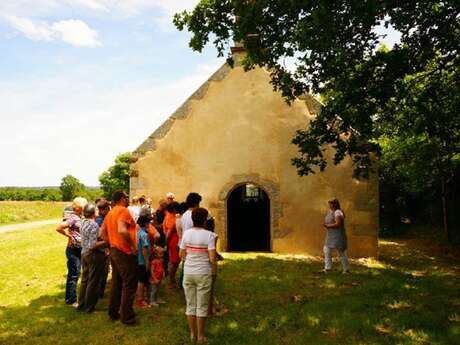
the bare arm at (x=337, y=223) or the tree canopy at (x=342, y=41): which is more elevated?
the tree canopy at (x=342, y=41)

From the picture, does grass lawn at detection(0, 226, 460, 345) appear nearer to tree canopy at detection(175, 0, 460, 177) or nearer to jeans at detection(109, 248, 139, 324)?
jeans at detection(109, 248, 139, 324)

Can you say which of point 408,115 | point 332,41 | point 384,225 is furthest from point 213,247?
point 384,225

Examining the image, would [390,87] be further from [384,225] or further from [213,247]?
[384,225]

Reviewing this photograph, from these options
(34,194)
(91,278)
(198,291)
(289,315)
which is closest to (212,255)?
(198,291)

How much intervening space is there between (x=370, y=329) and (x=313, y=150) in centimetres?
387

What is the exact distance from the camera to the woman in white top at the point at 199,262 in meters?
5.88

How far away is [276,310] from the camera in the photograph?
306 inches

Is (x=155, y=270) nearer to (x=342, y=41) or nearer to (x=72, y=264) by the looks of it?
(x=72, y=264)

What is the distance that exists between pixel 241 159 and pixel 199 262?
7.98m

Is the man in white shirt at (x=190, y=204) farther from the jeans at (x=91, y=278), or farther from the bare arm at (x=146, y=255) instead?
the jeans at (x=91, y=278)

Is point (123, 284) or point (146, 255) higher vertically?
point (146, 255)

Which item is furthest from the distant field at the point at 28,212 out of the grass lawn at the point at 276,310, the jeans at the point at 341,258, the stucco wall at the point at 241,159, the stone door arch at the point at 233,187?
the jeans at the point at 341,258

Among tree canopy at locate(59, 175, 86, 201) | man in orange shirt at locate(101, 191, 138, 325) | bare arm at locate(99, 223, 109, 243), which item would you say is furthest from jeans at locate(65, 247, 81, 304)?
tree canopy at locate(59, 175, 86, 201)

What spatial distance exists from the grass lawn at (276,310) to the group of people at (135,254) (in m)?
0.38
